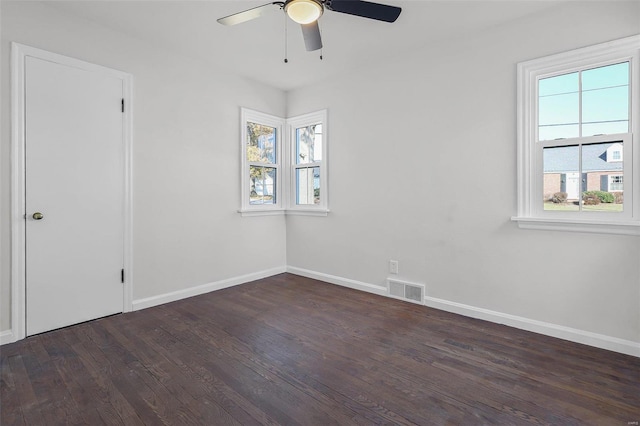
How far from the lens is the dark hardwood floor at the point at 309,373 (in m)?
1.71

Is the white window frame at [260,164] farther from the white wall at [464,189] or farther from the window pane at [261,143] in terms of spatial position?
the white wall at [464,189]

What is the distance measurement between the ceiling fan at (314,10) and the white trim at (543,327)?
2597 millimetres

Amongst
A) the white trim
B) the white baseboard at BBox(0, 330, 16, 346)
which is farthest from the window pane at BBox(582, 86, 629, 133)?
the white baseboard at BBox(0, 330, 16, 346)

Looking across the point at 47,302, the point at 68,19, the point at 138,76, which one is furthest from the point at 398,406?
the point at 68,19

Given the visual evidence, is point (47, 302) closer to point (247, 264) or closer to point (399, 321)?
point (247, 264)

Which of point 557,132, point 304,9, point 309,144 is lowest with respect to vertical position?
point 557,132

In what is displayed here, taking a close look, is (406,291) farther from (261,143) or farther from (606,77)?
(261,143)

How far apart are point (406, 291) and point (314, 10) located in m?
2.78

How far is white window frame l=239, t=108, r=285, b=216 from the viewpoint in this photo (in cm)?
417

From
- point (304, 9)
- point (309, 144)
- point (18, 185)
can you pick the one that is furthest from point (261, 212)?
point (304, 9)

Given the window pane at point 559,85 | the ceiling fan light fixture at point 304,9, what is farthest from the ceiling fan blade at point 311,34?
the window pane at point 559,85

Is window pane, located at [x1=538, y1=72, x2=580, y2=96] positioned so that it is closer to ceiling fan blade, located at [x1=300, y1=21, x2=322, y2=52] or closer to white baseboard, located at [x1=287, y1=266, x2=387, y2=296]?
ceiling fan blade, located at [x1=300, y1=21, x2=322, y2=52]

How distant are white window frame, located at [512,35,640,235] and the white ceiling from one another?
49 cm

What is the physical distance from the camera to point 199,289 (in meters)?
3.77
